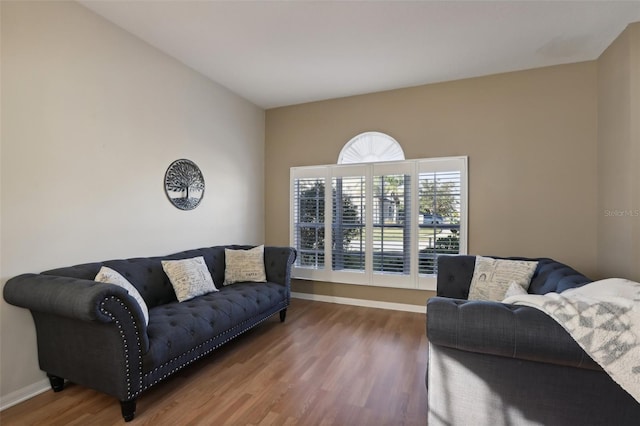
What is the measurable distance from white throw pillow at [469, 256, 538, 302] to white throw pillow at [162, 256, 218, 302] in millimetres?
2410

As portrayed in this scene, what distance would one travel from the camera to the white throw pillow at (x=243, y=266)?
3488 mm

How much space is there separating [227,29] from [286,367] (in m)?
2.94

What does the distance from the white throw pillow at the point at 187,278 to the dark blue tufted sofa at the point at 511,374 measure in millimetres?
2197

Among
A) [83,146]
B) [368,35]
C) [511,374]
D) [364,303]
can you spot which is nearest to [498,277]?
[511,374]

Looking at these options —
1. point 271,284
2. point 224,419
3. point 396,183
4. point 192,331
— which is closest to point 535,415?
point 224,419

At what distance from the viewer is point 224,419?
1.88 meters

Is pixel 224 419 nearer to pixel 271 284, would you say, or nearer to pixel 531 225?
pixel 271 284

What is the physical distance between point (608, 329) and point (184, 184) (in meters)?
3.50

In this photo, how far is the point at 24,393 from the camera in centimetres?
206

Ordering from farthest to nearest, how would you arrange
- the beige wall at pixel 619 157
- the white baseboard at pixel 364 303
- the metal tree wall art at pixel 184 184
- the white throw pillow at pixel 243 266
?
the white baseboard at pixel 364 303 < the white throw pillow at pixel 243 266 < the metal tree wall art at pixel 184 184 < the beige wall at pixel 619 157

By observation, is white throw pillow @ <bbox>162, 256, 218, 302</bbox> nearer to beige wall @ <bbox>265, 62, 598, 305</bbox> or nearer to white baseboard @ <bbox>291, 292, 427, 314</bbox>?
white baseboard @ <bbox>291, 292, 427, 314</bbox>

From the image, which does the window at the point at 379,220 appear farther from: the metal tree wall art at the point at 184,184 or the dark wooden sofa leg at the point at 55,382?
the dark wooden sofa leg at the point at 55,382

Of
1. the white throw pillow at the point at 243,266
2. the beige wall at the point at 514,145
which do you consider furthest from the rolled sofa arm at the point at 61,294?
the beige wall at the point at 514,145

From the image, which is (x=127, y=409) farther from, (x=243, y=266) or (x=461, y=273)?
(x=461, y=273)
